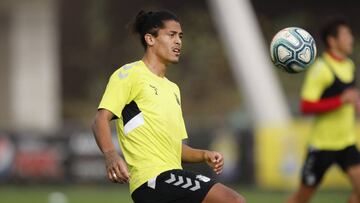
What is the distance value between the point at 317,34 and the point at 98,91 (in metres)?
6.87

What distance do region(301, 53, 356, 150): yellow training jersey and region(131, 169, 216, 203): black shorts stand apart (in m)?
3.68

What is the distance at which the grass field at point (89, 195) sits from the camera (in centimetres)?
1464

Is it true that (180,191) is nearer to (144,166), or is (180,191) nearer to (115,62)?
(144,166)

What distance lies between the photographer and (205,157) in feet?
23.9

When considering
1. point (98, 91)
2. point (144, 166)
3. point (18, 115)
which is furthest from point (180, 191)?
point (98, 91)

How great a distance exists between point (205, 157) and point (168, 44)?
2.93ft

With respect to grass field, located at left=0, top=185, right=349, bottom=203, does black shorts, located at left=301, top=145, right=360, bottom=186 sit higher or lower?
higher

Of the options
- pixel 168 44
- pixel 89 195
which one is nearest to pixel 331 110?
pixel 168 44

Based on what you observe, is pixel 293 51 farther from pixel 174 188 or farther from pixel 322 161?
pixel 322 161

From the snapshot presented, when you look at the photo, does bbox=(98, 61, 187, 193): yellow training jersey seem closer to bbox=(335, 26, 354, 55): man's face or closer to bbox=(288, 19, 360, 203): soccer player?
bbox=(288, 19, 360, 203): soccer player

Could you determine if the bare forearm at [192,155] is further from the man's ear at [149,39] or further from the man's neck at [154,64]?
the man's ear at [149,39]

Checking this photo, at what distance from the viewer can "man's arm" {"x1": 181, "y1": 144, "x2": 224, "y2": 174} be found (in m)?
7.17

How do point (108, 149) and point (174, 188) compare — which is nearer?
point (108, 149)

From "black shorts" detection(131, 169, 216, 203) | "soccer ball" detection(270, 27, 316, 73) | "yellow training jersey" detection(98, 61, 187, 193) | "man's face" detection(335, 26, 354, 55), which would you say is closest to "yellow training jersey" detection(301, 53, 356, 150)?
"man's face" detection(335, 26, 354, 55)
